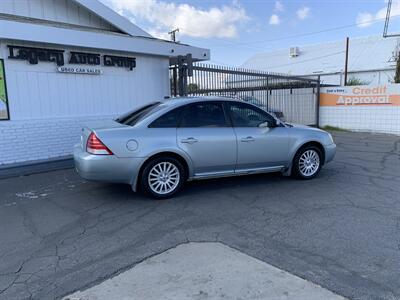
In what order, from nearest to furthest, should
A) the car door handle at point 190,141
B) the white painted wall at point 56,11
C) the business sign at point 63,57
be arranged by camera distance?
the car door handle at point 190,141, the business sign at point 63,57, the white painted wall at point 56,11

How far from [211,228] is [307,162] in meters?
2.99

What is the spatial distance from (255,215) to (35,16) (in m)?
7.79

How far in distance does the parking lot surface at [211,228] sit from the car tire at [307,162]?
193 mm

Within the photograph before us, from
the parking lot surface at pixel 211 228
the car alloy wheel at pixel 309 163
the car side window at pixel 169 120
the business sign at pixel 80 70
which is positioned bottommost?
→ the parking lot surface at pixel 211 228

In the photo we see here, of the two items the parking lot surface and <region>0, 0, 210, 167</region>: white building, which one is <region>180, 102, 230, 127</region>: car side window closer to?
the parking lot surface

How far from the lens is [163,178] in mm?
5227

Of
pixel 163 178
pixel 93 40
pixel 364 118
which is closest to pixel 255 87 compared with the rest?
pixel 364 118

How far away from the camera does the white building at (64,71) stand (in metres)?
7.69

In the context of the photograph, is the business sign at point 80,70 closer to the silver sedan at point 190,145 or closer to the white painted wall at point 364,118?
the silver sedan at point 190,145

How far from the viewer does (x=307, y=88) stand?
637 inches

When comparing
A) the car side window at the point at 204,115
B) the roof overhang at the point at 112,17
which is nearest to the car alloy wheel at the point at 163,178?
the car side window at the point at 204,115

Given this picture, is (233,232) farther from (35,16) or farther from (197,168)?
(35,16)

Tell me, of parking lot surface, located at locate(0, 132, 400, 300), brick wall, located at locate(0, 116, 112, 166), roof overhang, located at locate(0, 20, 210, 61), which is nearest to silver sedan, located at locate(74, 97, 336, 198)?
parking lot surface, located at locate(0, 132, 400, 300)

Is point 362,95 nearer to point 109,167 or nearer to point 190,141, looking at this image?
point 190,141
